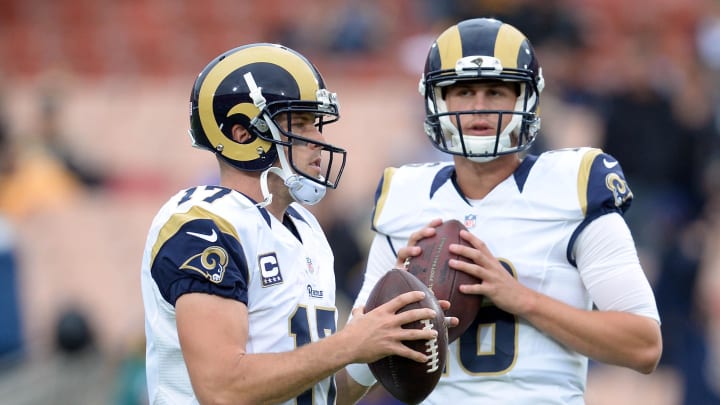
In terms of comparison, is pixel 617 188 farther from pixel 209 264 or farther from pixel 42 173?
pixel 42 173

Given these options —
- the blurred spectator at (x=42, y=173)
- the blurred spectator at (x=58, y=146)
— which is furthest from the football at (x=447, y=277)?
the blurred spectator at (x=58, y=146)

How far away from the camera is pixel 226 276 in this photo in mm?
3000

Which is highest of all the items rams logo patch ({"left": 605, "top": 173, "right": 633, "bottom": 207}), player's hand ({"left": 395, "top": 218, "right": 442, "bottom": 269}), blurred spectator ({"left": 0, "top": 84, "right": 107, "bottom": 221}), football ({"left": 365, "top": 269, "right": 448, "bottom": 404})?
rams logo patch ({"left": 605, "top": 173, "right": 633, "bottom": 207})

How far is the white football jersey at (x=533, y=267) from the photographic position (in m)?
3.46

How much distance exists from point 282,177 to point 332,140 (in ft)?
22.9

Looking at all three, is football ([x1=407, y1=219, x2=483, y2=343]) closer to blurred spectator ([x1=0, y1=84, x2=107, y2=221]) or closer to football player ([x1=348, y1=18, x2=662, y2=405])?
football player ([x1=348, y1=18, x2=662, y2=405])

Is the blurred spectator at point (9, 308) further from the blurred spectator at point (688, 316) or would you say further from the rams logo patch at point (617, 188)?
the rams logo patch at point (617, 188)

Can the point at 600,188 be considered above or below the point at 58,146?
above

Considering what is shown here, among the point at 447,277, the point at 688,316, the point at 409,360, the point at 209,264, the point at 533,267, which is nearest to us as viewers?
the point at 209,264

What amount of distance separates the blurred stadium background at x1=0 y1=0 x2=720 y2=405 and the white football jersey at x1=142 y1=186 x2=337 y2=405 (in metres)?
3.78

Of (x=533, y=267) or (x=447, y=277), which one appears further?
(x=533, y=267)

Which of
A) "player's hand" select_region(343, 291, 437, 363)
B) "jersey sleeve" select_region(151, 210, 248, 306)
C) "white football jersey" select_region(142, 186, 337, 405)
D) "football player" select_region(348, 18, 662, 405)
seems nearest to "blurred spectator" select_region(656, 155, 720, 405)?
"football player" select_region(348, 18, 662, 405)

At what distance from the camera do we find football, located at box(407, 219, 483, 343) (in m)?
3.38

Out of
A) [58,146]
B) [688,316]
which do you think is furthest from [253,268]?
[58,146]
